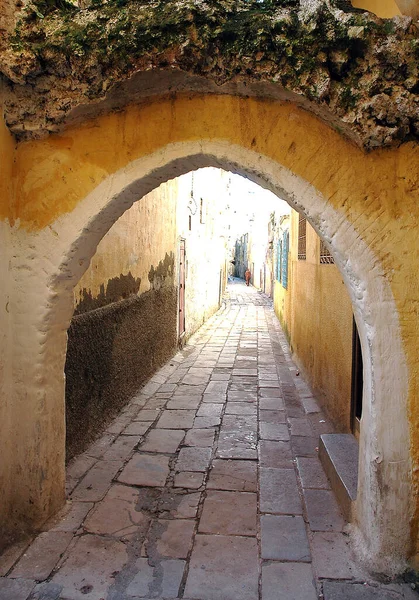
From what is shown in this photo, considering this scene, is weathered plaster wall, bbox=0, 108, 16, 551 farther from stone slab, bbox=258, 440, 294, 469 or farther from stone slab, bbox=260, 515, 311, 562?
stone slab, bbox=258, 440, 294, 469

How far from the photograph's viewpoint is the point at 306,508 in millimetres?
3699

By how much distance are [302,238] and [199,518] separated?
5.94 metres

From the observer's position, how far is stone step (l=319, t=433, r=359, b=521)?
11.4 feet

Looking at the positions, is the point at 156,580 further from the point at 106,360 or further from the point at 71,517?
the point at 106,360

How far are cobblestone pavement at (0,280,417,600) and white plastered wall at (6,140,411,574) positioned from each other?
0.33 meters

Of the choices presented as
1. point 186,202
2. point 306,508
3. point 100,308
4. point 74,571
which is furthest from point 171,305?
point 74,571

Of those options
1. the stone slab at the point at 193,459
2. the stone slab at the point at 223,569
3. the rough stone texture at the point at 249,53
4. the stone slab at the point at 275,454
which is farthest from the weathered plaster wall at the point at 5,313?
the stone slab at the point at 275,454

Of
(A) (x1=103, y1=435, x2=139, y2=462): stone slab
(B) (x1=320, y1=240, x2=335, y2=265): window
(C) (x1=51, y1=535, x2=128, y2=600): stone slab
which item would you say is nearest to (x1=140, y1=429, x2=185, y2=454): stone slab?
(A) (x1=103, y1=435, x2=139, y2=462): stone slab

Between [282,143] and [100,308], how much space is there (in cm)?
286

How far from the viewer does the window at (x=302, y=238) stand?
26.7 ft

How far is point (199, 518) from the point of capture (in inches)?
141

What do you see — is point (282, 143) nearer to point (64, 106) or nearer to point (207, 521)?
point (64, 106)

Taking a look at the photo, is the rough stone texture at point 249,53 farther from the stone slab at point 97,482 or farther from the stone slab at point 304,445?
the stone slab at point 304,445

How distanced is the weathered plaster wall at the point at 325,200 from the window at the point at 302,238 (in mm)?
5155
